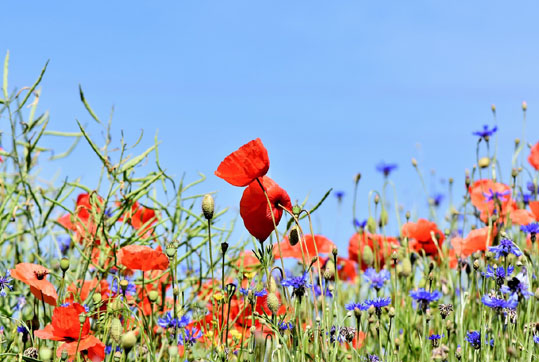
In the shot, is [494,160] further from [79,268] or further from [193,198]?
[79,268]

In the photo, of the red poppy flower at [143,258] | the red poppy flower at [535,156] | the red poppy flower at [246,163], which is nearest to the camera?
the red poppy flower at [246,163]

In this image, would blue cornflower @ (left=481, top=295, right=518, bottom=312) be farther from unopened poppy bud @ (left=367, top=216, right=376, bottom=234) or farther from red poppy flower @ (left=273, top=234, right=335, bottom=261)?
unopened poppy bud @ (left=367, top=216, right=376, bottom=234)

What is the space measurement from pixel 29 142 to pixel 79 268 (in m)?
0.43

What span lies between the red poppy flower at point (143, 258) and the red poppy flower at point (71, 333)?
0.16 meters

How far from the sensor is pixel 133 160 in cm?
197

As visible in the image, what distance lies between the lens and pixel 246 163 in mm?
1247

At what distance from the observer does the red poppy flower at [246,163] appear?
1.24 meters

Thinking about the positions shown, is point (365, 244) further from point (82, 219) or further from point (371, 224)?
point (82, 219)

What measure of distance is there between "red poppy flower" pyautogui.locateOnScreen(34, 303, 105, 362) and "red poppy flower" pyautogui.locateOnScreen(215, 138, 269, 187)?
16.4 inches

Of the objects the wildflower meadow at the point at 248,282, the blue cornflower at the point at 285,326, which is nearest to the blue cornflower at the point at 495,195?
the wildflower meadow at the point at 248,282

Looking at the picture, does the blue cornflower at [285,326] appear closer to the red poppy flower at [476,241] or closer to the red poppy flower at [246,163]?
the red poppy flower at [246,163]

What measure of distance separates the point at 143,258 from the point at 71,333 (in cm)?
21

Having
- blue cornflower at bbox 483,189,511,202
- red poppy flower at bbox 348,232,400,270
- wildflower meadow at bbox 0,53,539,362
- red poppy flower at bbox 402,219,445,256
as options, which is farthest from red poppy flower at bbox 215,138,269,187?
blue cornflower at bbox 483,189,511,202

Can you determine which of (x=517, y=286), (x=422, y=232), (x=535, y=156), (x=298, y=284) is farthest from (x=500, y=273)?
(x=535, y=156)
